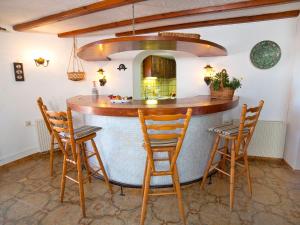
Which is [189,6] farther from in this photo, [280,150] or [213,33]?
[280,150]

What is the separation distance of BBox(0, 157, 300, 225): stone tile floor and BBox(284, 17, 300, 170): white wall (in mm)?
288

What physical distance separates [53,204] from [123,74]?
270cm

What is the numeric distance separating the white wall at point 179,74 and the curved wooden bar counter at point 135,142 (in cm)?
112

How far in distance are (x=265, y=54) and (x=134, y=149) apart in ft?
8.65

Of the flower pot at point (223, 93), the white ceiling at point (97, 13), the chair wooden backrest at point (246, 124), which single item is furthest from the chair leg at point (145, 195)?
the white ceiling at point (97, 13)

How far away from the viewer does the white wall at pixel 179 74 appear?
10.3 feet

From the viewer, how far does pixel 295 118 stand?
2963 millimetres

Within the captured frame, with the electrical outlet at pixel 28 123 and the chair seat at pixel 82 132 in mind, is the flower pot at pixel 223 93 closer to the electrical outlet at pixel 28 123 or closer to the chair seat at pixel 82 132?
the chair seat at pixel 82 132

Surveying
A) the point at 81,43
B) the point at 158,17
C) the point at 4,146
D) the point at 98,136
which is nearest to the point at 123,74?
the point at 81,43

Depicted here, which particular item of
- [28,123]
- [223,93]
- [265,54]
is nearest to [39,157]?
[28,123]

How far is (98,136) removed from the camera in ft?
8.50

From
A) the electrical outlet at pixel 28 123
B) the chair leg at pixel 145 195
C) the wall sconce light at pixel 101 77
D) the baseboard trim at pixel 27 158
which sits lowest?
the baseboard trim at pixel 27 158

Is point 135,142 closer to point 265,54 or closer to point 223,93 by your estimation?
point 223,93

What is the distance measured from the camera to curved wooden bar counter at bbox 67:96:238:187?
2314 millimetres
